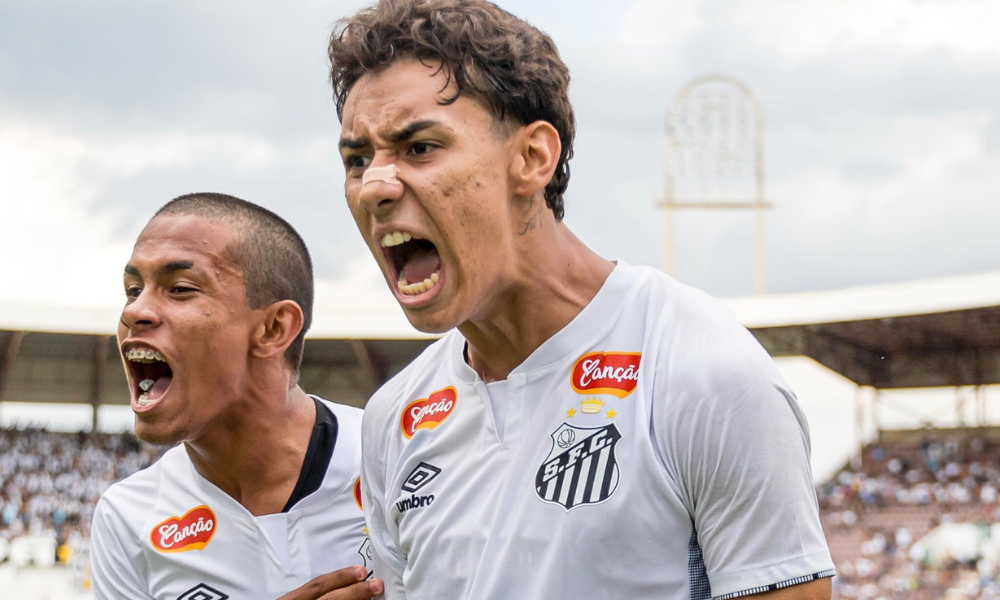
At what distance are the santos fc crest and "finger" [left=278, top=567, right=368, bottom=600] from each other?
1.01 meters

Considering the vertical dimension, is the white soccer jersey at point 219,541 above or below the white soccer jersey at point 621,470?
below

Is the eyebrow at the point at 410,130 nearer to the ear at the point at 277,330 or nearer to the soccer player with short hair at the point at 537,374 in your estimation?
the soccer player with short hair at the point at 537,374

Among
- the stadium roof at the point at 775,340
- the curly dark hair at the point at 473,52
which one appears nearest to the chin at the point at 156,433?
the curly dark hair at the point at 473,52

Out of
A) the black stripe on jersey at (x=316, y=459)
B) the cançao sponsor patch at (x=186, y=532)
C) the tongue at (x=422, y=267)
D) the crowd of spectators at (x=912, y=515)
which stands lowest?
the crowd of spectators at (x=912, y=515)

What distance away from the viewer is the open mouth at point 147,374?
3.47 m

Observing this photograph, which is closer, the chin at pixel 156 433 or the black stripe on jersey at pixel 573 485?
the black stripe on jersey at pixel 573 485

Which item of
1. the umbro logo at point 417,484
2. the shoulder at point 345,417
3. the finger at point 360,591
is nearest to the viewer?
the umbro logo at point 417,484

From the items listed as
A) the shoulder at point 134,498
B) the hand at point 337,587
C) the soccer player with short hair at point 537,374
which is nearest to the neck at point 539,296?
the soccer player with short hair at point 537,374

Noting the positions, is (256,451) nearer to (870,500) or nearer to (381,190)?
(381,190)

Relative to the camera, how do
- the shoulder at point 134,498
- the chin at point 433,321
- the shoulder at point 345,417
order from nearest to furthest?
the chin at point 433,321 → the shoulder at point 134,498 → the shoulder at point 345,417

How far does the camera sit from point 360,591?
310cm

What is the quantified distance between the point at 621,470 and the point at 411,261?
66 centimetres

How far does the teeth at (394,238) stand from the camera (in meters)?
2.45

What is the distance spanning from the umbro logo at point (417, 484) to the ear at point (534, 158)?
71 centimetres
